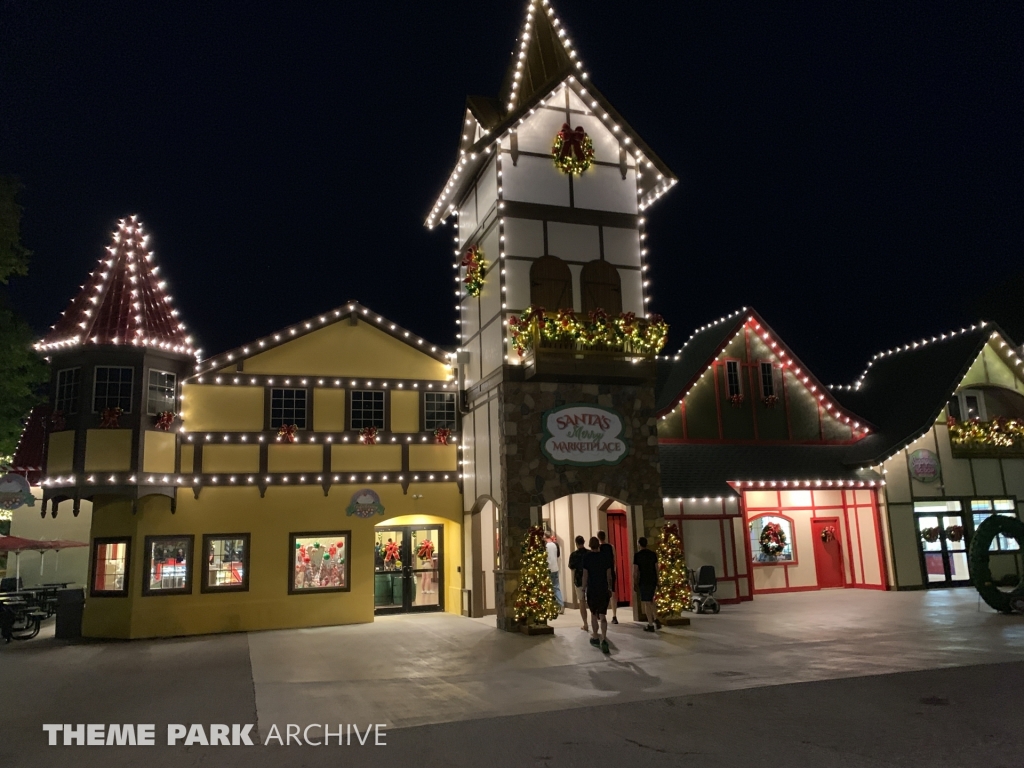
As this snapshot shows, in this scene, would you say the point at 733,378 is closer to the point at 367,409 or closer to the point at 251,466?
the point at 367,409

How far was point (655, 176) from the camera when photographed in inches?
677

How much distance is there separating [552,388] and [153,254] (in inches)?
372

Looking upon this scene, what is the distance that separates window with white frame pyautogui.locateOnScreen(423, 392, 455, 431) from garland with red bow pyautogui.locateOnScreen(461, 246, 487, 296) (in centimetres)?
265

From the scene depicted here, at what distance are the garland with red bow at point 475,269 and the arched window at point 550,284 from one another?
143 centimetres

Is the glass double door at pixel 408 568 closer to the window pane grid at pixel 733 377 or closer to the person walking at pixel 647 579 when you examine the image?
the person walking at pixel 647 579

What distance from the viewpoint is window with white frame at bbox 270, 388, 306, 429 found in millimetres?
16891

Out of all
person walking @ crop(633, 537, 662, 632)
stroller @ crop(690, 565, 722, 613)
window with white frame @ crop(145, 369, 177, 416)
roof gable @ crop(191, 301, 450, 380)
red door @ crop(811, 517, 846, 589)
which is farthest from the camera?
red door @ crop(811, 517, 846, 589)

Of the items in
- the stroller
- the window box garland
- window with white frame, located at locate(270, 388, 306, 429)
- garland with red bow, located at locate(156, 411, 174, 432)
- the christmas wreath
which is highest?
the window box garland

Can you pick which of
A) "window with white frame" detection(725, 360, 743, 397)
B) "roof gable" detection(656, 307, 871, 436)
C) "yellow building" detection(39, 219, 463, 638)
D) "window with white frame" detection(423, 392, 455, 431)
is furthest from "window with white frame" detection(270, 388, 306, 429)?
"window with white frame" detection(725, 360, 743, 397)

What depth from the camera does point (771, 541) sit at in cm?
2036

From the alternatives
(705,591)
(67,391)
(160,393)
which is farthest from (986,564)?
(67,391)

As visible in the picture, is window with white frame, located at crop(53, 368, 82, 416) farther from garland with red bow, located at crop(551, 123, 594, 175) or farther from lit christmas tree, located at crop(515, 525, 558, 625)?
garland with red bow, located at crop(551, 123, 594, 175)

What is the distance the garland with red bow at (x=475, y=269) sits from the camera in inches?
650

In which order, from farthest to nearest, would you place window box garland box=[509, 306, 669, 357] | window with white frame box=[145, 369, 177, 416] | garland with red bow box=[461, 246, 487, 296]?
garland with red bow box=[461, 246, 487, 296] → window with white frame box=[145, 369, 177, 416] → window box garland box=[509, 306, 669, 357]
